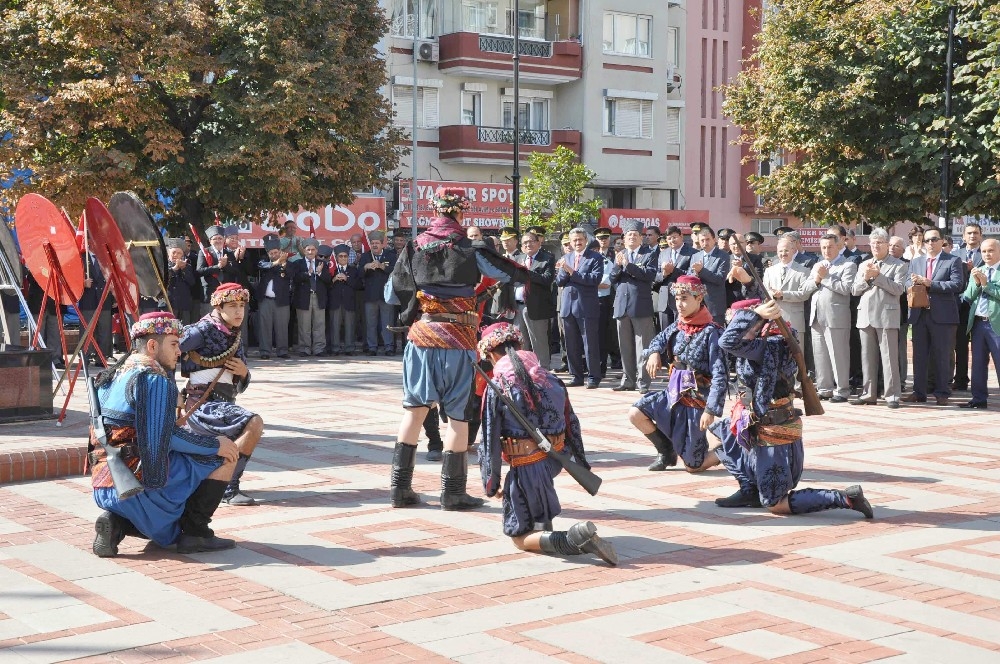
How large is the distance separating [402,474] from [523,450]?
1457 millimetres

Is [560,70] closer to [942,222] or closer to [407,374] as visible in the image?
[942,222]

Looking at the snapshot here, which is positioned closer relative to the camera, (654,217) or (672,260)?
(672,260)

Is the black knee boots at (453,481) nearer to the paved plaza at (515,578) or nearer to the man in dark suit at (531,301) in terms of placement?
the paved plaza at (515,578)

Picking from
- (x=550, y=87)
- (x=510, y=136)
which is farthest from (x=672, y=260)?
(x=550, y=87)

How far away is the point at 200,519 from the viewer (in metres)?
7.46

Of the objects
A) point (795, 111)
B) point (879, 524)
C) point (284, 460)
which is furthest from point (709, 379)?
point (795, 111)

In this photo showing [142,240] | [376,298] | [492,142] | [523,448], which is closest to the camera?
[523,448]

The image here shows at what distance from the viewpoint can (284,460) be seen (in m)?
10.7

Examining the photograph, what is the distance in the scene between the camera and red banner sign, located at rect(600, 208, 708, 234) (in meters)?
43.7

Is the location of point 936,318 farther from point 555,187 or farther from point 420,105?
point 420,105

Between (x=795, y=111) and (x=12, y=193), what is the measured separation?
1482cm

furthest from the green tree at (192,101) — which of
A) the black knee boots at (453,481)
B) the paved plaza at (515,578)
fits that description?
the black knee boots at (453,481)

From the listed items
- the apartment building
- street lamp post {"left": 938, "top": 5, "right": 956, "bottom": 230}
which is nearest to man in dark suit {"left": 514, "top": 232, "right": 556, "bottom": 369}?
street lamp post {"left": 938, "top": 5, "right": 956, "bottom": 230}

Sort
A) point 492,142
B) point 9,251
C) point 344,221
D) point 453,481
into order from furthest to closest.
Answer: point 492,142
point 344,221
point 9,251
point 453,481
